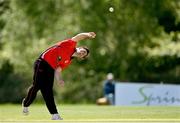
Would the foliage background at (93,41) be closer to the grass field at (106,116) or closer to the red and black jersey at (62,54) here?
the grass field at (106,116)

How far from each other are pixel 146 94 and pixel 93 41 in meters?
12.0

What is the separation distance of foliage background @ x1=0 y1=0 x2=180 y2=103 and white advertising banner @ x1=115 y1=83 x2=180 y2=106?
9.29 meters

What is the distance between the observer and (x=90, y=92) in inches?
2092

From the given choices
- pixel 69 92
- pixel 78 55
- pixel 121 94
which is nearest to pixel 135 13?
pixel 69 92

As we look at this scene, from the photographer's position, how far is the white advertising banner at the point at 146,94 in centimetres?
3775

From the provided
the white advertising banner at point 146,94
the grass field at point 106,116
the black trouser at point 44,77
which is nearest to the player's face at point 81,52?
the black trouser at point 44,77

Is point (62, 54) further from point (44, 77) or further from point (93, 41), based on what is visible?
point (93, 41)

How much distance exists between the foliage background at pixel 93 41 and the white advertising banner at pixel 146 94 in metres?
9.29

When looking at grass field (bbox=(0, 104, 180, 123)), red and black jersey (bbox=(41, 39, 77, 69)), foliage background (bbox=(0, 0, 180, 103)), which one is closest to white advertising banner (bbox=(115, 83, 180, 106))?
foliage background (bbox=(0, 0, 180, 103))

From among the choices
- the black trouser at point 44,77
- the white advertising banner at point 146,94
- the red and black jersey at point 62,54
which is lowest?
the white advertising banner at point 146,94

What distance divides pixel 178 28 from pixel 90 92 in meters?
7.72

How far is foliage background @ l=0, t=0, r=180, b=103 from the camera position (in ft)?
162

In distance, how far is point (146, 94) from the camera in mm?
38562

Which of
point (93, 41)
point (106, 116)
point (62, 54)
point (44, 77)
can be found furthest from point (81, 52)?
point (93, 41)
